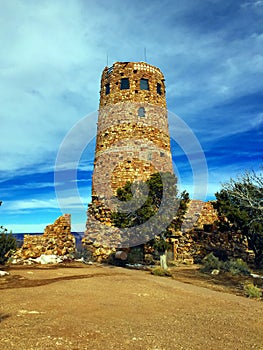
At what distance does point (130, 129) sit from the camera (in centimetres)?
2327

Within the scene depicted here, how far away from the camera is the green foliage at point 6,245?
15198 mm

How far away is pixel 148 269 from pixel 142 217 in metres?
3.03

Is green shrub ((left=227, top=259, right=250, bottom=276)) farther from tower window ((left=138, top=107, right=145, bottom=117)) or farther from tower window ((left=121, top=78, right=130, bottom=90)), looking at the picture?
tower window ((left=121, top=78, right=130, bottom=90))

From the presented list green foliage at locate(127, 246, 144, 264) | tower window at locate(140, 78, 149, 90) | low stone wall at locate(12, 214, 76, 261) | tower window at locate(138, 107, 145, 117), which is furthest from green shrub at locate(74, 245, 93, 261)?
tower window at locate(140, 78, 149, 90)

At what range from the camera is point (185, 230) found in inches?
907

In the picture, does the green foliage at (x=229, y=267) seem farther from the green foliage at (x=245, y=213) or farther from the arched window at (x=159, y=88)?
the arched window at (x=159, y=88)

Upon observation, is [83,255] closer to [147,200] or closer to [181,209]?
[147,200]

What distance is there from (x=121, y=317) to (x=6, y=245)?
36.9ft

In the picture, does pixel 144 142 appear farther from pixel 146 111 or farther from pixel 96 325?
pixel 96 325

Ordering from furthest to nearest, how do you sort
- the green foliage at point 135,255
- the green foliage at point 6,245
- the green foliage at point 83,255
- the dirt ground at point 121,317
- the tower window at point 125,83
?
the tower window at point 125,83 < the green foliage at point 83,255 < the green foliage at point 135,255 < the green foliage at point 6,245 < the dirt ground at point 121,317

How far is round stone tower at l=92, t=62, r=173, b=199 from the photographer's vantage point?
75.0 feet

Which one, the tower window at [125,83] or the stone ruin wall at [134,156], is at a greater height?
the tower window at [125,83]

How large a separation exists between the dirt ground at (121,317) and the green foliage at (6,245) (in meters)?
5.35

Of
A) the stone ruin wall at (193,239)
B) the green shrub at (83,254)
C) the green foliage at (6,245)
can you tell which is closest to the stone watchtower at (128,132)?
the stone ruin wall at (193,239)
